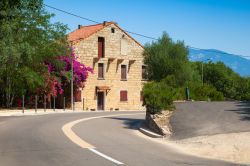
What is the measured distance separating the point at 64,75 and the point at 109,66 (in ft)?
29.5

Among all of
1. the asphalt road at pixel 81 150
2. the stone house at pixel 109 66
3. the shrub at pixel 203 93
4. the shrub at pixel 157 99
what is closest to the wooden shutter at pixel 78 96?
the stone house at pixel 109 66

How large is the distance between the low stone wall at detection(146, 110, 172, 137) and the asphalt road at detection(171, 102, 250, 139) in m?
0.22

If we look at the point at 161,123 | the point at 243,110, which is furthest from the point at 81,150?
the point at 243,110

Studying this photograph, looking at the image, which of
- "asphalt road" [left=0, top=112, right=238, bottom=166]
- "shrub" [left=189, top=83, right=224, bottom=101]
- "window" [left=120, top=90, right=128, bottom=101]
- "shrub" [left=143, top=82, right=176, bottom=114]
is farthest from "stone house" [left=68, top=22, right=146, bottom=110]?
"asphalt road" [left=0, top=112, right=238, bottom=166]

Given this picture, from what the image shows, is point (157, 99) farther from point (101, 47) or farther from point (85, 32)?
point (85, 32)

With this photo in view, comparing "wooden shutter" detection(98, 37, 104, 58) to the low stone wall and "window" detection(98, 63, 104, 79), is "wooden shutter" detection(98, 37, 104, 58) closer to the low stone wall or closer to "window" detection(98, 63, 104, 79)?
"window" detection(98, 63, 104, 79)

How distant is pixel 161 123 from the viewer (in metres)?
18.0

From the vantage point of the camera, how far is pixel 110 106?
5019 centimetres

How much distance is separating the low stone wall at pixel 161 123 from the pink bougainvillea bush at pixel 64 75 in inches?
901

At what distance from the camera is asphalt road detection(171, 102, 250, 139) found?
52.9ft

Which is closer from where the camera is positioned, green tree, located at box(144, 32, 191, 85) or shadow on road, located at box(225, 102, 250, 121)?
shadow on road, located at box(225, 102, 250, 121)

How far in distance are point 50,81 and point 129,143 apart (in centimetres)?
2668

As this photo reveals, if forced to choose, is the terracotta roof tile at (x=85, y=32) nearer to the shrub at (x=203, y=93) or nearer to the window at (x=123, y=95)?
the window at (x=123, y=95)

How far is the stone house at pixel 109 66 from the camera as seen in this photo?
48.3 meters
